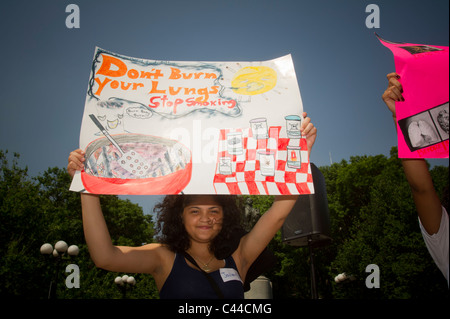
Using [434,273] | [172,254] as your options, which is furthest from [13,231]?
[434,273]

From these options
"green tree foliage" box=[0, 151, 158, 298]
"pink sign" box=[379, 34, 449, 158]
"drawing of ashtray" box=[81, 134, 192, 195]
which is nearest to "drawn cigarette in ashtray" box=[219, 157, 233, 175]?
"drawing of ashtray" box=[81, 134, 192, 195]

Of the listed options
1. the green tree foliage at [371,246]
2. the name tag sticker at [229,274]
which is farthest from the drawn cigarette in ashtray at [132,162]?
the green tree foliage at [371,246]

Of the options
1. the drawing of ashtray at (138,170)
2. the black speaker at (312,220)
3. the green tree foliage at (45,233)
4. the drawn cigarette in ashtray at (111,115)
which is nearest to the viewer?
the drawing of ashtray at (138,170)

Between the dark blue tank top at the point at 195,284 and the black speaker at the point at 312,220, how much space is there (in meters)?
4.89

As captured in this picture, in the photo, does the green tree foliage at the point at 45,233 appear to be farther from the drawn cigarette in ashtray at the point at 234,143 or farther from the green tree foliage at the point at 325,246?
the drawn cigarette in ashtray at the point at 234,143

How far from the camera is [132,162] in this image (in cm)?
195

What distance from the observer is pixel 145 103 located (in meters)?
2.09

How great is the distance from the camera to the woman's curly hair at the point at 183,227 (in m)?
2.25

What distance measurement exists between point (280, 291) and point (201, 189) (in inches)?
882

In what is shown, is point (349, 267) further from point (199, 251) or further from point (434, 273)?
point (199, 251)

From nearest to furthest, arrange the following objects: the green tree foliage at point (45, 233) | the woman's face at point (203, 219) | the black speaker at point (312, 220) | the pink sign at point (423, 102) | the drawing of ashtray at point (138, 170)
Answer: the pink sign at point (423, 102), the drawing of ashtray at point (138, 170), the woman's face at point (203, 219), the black speaker at point (312, 220), the green tree foliage at point (45, 233)

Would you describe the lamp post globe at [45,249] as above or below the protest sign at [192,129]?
below

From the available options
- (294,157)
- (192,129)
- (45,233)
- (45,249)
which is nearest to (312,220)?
(294,157)
